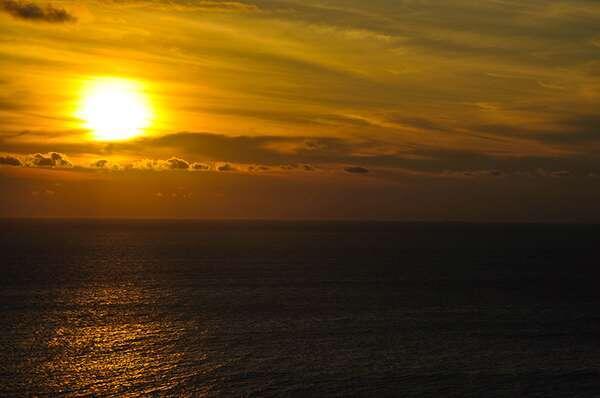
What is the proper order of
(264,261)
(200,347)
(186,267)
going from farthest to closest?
(264,261) < (186,267) < (200,347)

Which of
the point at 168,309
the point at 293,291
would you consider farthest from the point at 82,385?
the point at 293,291

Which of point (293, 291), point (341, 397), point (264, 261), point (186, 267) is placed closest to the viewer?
point (341, 397)

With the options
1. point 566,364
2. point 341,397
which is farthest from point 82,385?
point 566,364

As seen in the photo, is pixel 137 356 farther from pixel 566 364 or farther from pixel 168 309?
pixel 566 364

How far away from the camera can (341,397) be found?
5812 centimetres

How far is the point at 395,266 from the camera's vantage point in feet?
574

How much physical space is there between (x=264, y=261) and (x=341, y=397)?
413 feet

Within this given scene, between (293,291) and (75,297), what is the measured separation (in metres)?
35.7

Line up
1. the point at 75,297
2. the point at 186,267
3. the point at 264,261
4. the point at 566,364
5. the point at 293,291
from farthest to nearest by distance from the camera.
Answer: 1. the point at 264,261
2. the point at 186,267
3. the point at 293,291
4. the point at 75,297
5. the point at 566,364

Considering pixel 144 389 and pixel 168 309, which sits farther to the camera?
pixel 168 309

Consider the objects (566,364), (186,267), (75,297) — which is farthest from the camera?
(186,267)

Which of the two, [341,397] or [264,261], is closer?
[341,397]

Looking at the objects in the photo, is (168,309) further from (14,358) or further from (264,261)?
(264,261)

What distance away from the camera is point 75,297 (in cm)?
11288
